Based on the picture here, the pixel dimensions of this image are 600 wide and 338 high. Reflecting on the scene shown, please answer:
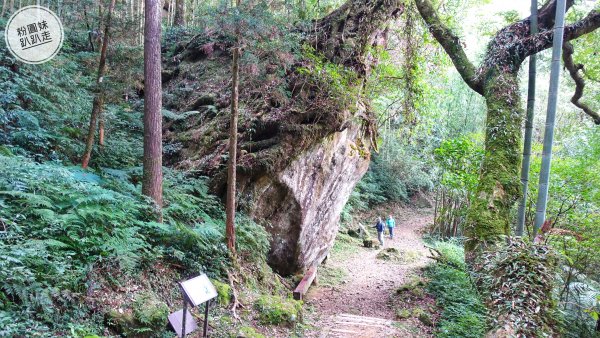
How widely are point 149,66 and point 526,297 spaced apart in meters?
6.50

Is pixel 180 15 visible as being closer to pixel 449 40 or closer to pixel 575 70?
pixel 449 40

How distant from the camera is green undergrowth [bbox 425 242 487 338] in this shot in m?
6.13

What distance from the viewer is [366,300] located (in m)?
9.52

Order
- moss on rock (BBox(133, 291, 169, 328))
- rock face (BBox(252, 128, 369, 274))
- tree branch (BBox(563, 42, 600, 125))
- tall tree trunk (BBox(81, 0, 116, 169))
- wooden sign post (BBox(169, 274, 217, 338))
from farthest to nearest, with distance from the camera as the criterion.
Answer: rock face (BBox(252, 128, 369, 274)) → tree branch (BBox(563, 42, 600, 125)) → tall tree trunk (BBox(81, 0, 116, 169)) → moss on rock (BBox(133, 291, 169, 328)) → wooden sign post (BBox(169, 274, 217, 338))

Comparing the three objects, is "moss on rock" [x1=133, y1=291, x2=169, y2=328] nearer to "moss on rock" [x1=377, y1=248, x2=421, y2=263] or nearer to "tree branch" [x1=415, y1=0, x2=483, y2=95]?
"tree branch" [x1=415, y1=0, x2=483, y2=95]

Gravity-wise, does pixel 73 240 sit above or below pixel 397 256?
above

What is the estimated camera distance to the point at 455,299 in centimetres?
790

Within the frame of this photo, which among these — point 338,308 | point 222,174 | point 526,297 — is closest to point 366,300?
point 338,308

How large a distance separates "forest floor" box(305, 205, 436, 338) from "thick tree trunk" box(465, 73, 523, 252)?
2.52m

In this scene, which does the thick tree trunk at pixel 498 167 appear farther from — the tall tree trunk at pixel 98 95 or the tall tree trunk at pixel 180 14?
the tall tree trunk at pixel 180 14

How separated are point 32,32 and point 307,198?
6.60 m

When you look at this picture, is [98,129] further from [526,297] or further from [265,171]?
[526,297]

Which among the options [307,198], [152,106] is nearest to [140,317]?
[152,106]

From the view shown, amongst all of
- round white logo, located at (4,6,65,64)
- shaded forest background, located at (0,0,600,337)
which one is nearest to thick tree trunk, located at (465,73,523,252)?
shaded forest background, located at (0,0,600,337)
